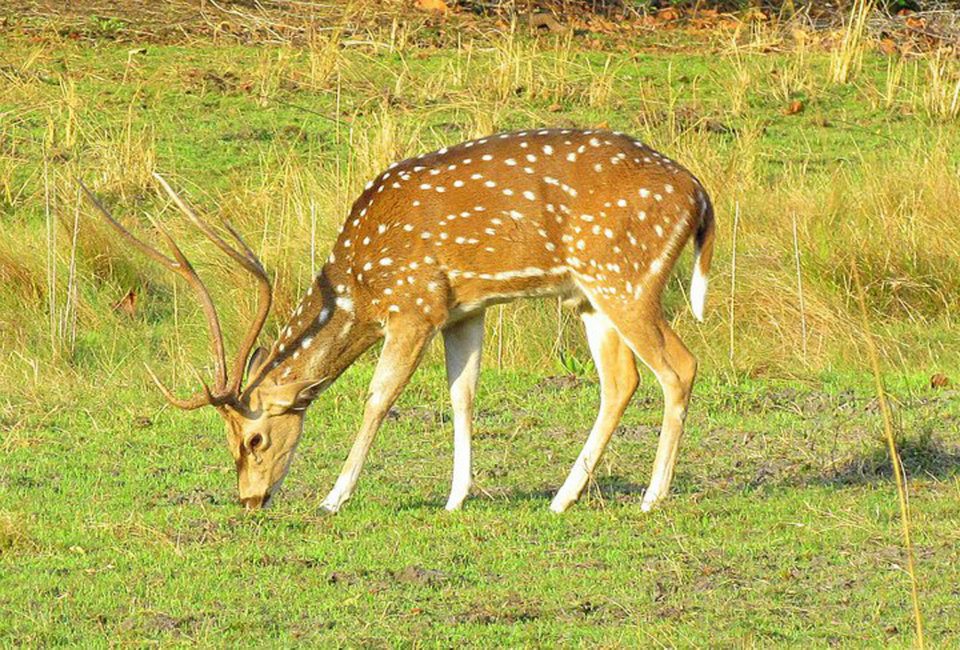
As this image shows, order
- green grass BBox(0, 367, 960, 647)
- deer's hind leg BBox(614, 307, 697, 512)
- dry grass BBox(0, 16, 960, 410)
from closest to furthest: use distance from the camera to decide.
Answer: green grass BBox(0, 367, 960, 647) → deer's hind leg BBox(614, 307, 697, 512) → dry grass BBox(0, 16, 960, 410)

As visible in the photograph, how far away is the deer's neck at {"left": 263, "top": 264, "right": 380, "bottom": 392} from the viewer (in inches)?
312

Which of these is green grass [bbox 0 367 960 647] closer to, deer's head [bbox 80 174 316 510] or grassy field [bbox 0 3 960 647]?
grassy field [bbox 0 3 960 647]

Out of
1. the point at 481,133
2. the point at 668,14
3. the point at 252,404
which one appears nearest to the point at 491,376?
the point at 252,404

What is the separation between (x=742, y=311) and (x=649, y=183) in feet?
11.6

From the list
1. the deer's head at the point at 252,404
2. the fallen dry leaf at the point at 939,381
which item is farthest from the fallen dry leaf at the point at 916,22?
the deer's head at the point at 252,404

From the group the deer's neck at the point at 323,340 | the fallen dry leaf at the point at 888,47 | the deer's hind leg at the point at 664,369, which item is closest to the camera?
the deer's hind leg at the point at 664,369

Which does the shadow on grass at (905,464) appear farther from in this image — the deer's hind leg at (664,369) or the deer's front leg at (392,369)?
the deer's front leg at (392,369)

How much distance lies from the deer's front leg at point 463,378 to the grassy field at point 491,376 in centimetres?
20

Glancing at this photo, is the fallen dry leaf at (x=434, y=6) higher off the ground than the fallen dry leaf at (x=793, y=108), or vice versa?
the fallen dry leaf at (x=793, y=108)

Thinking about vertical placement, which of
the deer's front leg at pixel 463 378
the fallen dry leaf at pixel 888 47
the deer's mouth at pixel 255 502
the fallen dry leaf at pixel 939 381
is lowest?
the fallen dry leaf at pixel 888 47

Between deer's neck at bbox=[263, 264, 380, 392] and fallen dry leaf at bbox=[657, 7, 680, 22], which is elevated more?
deer's neck at bbox=[263, 264, 380, 392]

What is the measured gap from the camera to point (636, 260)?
24.9 ft

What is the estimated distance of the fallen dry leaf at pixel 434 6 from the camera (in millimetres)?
17641

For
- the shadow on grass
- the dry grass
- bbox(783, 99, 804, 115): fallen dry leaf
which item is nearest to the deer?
the shadow on grass
